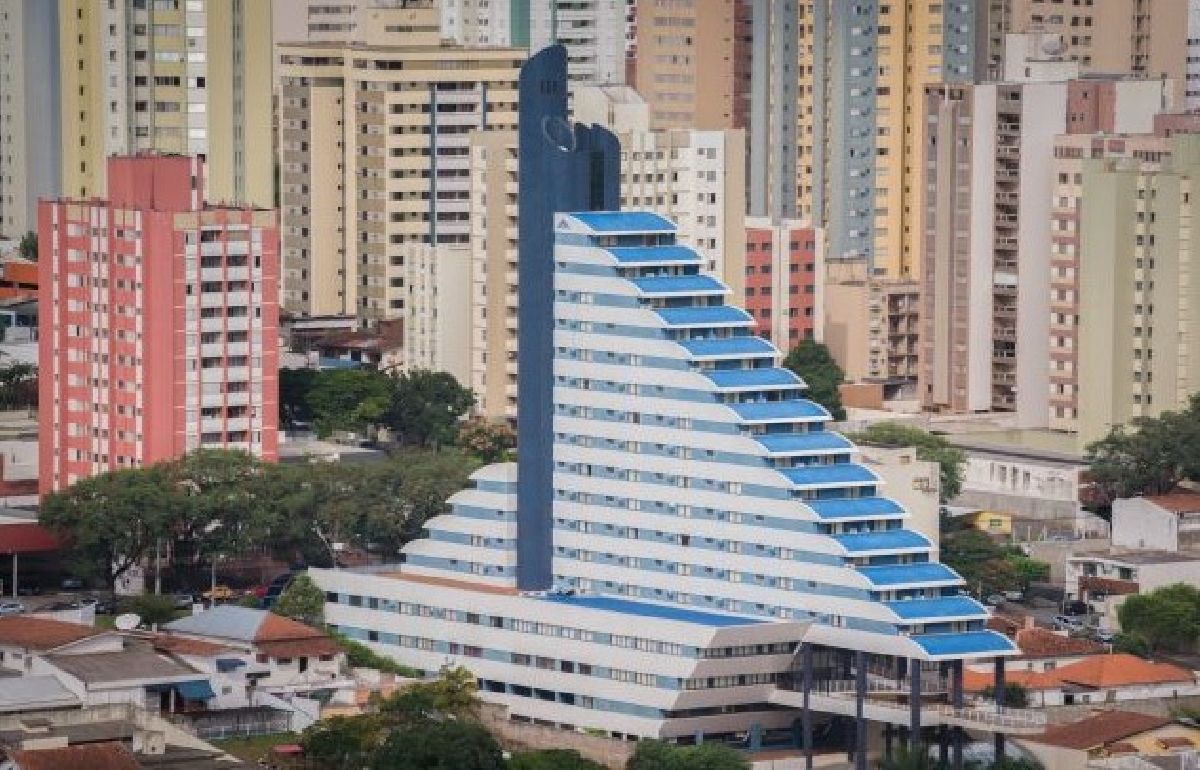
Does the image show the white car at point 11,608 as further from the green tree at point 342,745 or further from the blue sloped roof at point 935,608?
the blue sloped roof at point 935,608

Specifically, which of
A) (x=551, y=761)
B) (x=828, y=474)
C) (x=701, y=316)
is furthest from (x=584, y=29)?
(x=551, y=761)

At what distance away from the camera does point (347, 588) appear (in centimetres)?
9781

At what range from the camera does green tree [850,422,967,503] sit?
117m

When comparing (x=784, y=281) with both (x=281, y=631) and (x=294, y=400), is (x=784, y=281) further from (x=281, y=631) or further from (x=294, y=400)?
(x=281, y=631)

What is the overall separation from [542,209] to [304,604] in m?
9.26

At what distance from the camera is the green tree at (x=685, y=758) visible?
86.8 m

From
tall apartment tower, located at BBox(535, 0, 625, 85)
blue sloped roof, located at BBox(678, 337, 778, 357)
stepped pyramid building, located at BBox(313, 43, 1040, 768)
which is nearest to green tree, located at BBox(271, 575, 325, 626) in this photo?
stepped pyramid building, located at BBox(313, 43, 1040, 768)

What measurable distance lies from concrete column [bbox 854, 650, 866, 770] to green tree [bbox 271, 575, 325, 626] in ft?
43.0

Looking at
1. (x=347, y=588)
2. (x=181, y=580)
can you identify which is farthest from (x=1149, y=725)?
(x=181, y=580)

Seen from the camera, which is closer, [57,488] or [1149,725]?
[1149,725]

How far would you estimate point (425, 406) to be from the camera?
126125mm

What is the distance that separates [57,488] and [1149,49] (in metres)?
58.5

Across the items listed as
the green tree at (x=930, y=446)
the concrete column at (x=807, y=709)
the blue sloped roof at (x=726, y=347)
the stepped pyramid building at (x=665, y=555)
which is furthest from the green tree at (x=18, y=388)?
the concrete column at (x=807, y=709)

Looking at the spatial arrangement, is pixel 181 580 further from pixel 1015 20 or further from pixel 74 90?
pixel 1015 20
